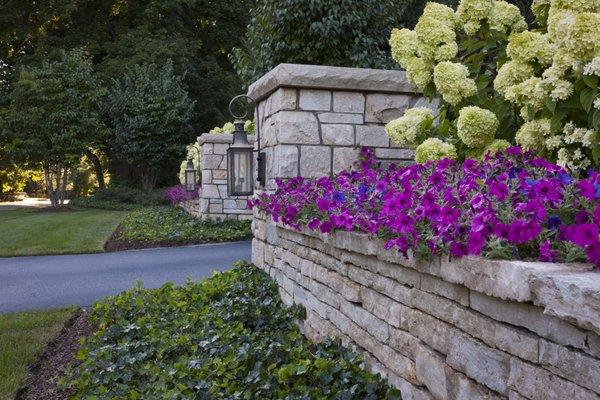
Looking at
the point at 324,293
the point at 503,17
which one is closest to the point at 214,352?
the point at 324,293

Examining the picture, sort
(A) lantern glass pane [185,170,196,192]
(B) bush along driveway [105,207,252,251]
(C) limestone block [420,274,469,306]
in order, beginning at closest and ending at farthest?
1. (C) limestone block [420,274,469,306]
2. (B) bush along driveway [105,207,252,251]
3. (A) lantern glass pane [185,170,196,192]

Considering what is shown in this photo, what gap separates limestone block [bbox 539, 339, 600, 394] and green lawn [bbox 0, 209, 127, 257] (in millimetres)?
8279

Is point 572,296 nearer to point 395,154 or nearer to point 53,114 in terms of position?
point 395,154

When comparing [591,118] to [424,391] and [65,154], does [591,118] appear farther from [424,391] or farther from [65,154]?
[65,154]

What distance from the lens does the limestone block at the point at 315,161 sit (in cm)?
473

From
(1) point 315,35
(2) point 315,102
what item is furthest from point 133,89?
(2) point 315,102

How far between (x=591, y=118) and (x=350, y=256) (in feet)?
4.19

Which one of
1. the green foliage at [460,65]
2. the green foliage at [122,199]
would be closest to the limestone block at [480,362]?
the green foliage at [460,65]

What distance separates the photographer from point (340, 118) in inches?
187

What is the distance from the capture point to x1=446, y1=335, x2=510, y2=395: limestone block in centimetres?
183

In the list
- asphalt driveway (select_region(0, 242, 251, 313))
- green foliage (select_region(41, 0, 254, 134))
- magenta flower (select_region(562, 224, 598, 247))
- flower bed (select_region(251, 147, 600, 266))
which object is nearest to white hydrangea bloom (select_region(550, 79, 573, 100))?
flower bed (select_region(251, 147, 600, 266))

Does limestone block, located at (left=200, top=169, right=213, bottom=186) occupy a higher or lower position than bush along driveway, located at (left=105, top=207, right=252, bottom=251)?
higher

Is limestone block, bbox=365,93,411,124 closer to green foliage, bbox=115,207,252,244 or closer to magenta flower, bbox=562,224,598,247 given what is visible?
magenta flower, bbox=562,224,598,247

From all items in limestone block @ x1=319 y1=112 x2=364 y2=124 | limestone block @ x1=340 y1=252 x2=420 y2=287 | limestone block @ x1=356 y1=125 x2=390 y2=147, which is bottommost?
limestone block @ x1=340 y1=252 x2=420 y2=287
